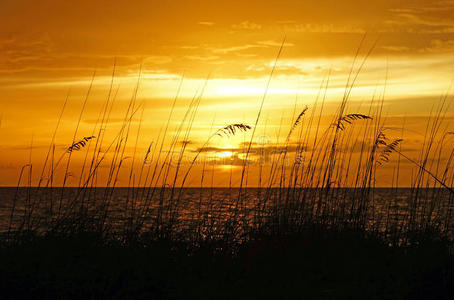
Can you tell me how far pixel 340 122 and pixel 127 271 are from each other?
10.2ft

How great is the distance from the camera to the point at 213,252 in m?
4.35

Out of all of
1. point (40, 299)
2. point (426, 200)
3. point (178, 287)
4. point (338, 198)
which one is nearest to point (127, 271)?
point (178, 287)

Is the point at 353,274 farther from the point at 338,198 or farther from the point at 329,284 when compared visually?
the point at 338,198

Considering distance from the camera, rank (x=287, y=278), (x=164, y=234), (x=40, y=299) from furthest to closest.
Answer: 1. (x=164, y=234)
2. (x=287, y=278)
3. (x=40, y=299)

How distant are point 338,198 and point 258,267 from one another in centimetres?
182

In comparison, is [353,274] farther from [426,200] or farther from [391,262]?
[426,200]

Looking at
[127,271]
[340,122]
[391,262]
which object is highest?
[340,122]

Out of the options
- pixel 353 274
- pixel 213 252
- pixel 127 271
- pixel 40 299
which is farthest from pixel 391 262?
pixel 40 299

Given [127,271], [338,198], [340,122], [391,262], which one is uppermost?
[340,122]

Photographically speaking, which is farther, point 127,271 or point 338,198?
point 338,198

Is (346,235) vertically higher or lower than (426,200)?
lower

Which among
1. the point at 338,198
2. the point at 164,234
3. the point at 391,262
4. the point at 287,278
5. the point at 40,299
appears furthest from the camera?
the point at 338,198

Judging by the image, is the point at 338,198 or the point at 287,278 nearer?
the point at 287,278

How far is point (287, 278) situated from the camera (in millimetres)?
3855
